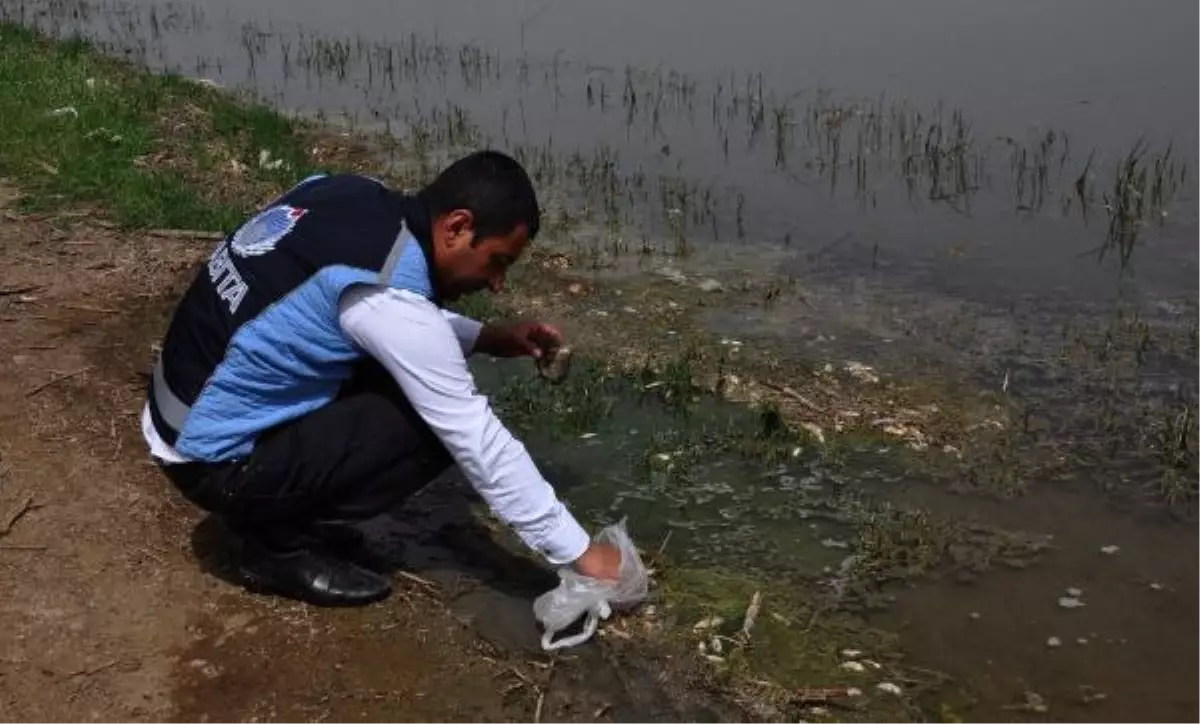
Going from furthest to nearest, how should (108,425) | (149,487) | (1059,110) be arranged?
(1059,110) → (108,425) → (149,487)

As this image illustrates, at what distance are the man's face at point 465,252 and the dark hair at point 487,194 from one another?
0.02m

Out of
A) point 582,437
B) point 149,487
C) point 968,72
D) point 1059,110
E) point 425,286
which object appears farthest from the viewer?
point 968,72

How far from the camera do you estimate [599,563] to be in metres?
3.69

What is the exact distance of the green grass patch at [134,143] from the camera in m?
7.12

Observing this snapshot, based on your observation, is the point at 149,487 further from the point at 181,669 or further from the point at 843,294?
the point at 843,294

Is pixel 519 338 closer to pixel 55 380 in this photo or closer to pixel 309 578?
pixel 309 578

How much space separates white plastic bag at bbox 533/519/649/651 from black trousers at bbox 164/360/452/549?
0.49 m

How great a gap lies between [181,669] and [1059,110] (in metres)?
7.86

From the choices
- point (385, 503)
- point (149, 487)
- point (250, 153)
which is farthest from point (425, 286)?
point (250, 153)

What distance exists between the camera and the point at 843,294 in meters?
6.82

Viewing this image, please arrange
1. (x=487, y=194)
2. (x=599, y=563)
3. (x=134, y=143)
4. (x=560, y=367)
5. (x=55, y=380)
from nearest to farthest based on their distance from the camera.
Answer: (x=487, y=194), (x=599, y=563), (x=55, y=380), (x=560, y=367), (x=134, y=143)

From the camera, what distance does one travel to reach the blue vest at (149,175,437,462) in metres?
3.32

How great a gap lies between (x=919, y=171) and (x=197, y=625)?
6.26 metres

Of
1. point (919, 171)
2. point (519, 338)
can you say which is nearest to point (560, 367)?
point (519, 338)
